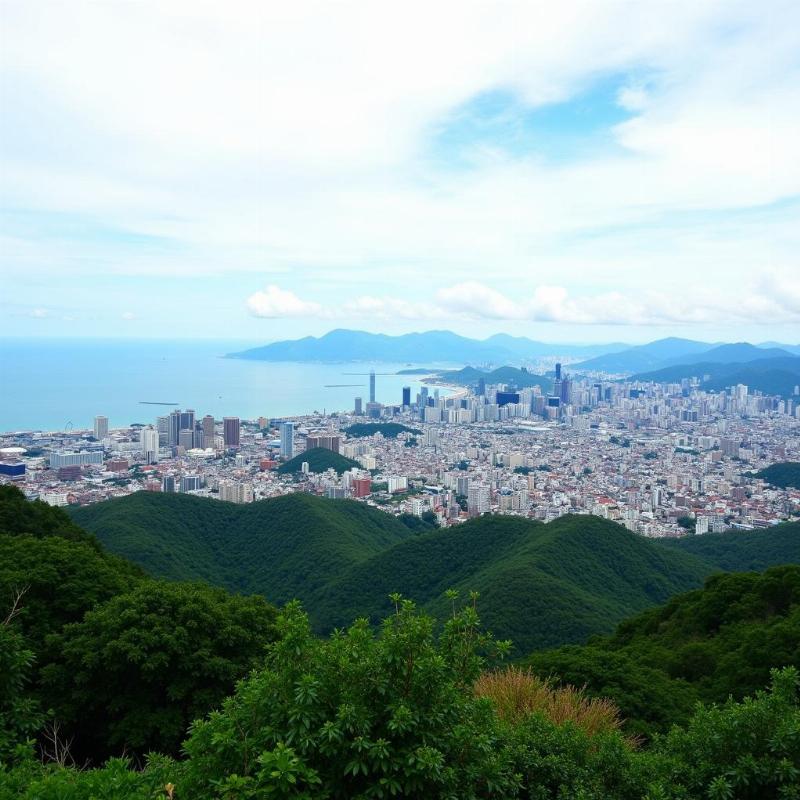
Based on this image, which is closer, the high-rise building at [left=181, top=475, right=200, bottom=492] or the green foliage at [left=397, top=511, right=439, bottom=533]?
the green foliage at [left=397, top=511, right=439, bottom=533]

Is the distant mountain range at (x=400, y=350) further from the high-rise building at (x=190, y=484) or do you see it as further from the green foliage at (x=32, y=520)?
the green foliage at (x=32, y=520)

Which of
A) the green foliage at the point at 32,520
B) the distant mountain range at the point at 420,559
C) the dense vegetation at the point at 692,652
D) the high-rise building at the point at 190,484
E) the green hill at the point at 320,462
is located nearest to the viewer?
the dense vegetation at the point at 692,652

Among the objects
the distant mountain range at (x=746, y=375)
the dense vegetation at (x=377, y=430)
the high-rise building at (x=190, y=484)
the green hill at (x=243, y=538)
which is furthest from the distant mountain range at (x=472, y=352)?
the green hill at (x=243, y=538)

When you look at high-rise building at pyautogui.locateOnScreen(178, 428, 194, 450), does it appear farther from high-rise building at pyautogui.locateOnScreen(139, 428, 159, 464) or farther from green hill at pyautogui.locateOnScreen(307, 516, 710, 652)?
green hill at pyautogui.locateOnScreen(307, 516, 710, 652)

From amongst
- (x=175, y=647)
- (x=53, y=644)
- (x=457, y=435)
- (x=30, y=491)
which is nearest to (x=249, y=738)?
(x=175, y=647)

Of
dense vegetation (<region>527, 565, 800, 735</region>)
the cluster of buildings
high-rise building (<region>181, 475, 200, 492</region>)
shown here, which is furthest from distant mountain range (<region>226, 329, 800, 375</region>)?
dense vegetation (<region>527, 565, 800, 735</region>)

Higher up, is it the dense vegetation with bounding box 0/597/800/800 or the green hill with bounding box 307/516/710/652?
the dense vegetation with bounding box 0/597/800/800
